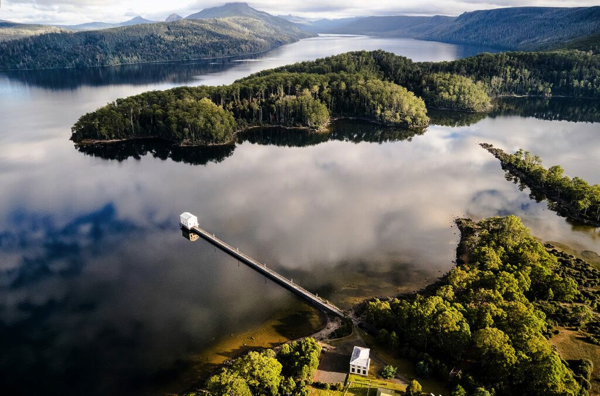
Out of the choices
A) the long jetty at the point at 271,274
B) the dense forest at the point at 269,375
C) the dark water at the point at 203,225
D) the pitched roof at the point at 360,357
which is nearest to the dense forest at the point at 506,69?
the dark water at the point at 203,225

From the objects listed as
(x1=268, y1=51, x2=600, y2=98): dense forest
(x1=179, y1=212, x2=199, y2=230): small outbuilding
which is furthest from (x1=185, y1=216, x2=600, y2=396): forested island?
(x1=268, y1=51, x2=600, y2=98): dense forest

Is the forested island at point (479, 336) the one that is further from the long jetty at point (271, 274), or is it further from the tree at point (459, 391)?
the long jetty at point (271, 274)

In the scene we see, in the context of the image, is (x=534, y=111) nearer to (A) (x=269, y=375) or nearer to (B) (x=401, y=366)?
(B) (x=401, y=366)

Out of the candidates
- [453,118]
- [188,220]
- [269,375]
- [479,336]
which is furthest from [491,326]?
[453,118]

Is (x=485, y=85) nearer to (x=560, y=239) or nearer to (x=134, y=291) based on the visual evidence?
(x=560, y=239)

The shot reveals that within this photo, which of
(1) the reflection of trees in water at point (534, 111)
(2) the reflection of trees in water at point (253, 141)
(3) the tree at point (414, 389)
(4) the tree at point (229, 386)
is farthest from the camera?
(1) the reflection of trees in water at point (534, 111)
